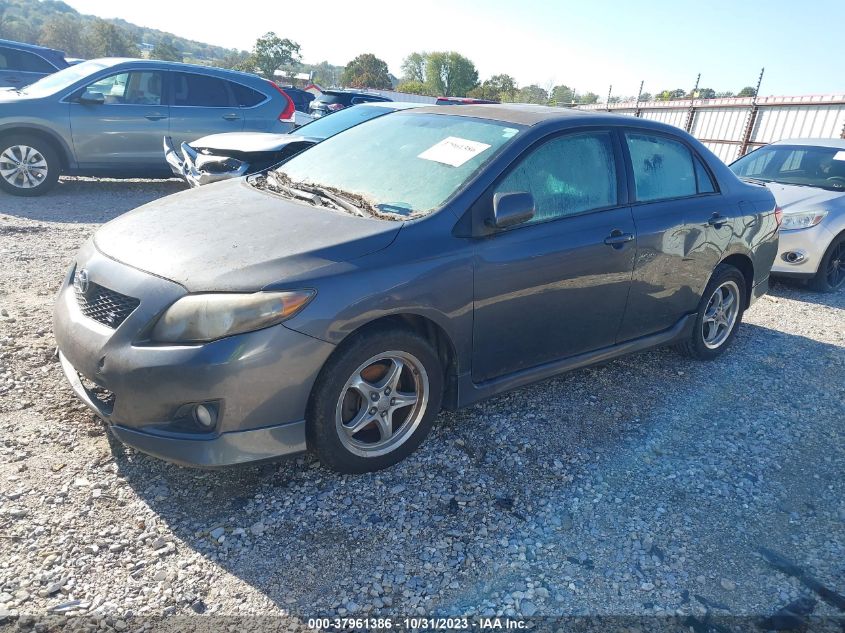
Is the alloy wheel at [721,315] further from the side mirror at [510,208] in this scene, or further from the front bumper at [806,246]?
the front bumper at [806,246]

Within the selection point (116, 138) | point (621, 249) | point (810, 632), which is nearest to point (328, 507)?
point (810, 632)

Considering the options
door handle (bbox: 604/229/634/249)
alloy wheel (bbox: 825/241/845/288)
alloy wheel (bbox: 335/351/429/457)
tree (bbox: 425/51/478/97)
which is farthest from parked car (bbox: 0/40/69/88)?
tree (bbox: 425/51/478/97)

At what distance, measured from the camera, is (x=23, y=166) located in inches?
311

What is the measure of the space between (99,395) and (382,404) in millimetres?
1273

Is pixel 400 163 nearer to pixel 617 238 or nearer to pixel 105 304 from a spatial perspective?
pixel 617 238

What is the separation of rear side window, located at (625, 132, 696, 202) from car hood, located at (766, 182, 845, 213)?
3298 millimetres

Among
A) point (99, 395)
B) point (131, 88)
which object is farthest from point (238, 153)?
point (99, 395)

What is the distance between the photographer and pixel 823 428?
12.5 feet

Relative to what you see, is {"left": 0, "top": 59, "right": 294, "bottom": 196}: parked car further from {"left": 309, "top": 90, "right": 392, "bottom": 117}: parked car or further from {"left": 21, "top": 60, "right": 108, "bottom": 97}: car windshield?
{"left": 309, "top": 90, "right": 392, "bottom": 117}: parked car

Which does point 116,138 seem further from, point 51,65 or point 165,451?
point 165,451

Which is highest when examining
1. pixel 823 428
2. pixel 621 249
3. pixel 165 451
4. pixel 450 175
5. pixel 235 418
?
pixel 450 175

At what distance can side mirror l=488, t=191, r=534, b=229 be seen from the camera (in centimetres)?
290

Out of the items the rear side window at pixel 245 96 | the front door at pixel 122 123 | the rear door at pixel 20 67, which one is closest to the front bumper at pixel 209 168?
the front door at pixel 122 123

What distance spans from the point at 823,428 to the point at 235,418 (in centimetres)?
363
